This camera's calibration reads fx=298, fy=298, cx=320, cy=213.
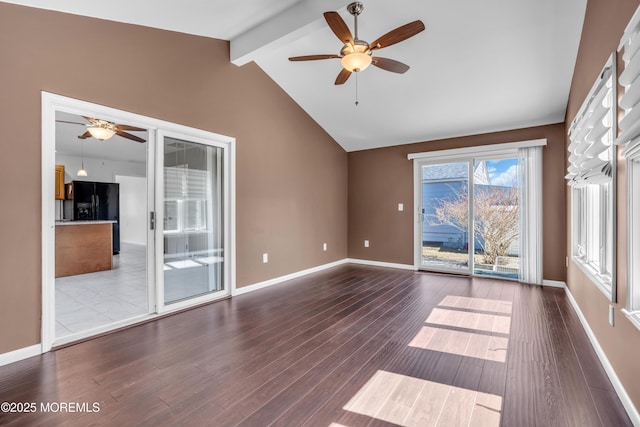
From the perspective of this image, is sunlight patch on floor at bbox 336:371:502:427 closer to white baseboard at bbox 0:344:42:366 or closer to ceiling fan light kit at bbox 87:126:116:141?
white baseboard at bbox 0:344:42:366

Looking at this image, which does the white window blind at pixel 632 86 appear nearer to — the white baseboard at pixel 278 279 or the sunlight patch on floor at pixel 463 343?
the sunlight patch on floor at pixel 463 343

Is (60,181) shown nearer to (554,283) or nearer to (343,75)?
(343,75)

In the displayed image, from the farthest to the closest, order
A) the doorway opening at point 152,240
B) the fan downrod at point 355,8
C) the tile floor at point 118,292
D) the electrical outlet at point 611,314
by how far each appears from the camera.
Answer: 1. the tile floor at point 118,292
2. the fan downrod at point 355,8
3. the doorway opening at point 152,240
4. the electrical outlet at point 611,314

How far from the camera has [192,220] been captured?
3.52 metres

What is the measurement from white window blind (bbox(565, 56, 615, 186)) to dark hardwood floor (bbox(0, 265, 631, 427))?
1.37 metres

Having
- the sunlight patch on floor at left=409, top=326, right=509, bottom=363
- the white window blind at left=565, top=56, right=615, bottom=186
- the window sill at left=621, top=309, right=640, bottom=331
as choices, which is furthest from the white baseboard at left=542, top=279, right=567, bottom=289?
the window sill at left=621, top=309, right=640, bottom=331

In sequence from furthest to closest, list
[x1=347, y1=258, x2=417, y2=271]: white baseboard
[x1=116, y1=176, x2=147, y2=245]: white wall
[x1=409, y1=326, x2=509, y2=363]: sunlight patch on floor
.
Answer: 1. [x1=116, y1=176, x2=147, y2=245]: white wall
2. [x1=347, y1=258, x2=417, y2=271]: white baseboard
3. [x1=409, y1=326, x2=509, y2=363]: sunlight patch on floor

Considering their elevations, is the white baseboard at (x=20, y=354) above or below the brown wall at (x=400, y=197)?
below

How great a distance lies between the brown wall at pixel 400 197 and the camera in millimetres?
4223

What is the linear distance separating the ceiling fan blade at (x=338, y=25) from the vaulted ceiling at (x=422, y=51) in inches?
18.9

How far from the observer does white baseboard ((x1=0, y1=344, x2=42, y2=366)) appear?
2117 mm

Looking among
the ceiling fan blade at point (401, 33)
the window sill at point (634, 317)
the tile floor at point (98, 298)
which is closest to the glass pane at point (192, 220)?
the tile floor at point (98, 298)

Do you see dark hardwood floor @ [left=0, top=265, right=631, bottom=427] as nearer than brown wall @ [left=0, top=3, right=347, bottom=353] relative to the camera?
Yes

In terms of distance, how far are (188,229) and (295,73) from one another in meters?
2.53
